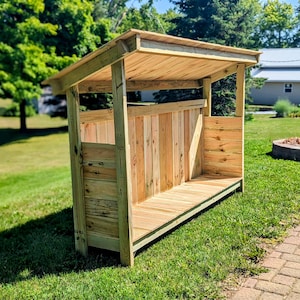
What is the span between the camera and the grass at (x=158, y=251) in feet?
9.10

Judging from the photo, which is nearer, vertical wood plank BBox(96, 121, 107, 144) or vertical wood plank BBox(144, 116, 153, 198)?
vertical wood plank BBox(96, 121, 107, 144)

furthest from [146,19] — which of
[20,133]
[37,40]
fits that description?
[20,133]

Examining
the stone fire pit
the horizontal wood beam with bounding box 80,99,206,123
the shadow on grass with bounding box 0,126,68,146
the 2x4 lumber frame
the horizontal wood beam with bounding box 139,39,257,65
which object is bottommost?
the shadow on grass with bounding box 0,126,68,146

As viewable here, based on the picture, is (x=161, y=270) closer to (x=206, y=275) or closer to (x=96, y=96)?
(x=206, y=275)

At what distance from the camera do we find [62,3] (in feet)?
56.9

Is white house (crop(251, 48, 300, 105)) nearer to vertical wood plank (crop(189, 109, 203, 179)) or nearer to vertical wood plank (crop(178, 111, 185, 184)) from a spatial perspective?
vertical wood plank (crop(189, 109, 203, 179))

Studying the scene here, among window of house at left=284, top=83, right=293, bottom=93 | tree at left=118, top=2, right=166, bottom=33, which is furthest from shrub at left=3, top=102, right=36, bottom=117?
window of house at left=284, top=83, right=293, bottom=93

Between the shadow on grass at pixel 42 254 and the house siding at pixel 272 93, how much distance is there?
17736 mm

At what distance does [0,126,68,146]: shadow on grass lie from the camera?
1740cm

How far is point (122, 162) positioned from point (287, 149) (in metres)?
4.70

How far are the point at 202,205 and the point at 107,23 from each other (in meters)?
16.2

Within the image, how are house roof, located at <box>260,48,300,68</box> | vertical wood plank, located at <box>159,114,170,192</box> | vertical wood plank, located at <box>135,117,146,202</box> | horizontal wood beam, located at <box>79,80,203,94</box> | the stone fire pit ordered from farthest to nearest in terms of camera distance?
house roof, located at <box>260,48,300,68</box>, the stone fire pit, vertical wood plank, located at <box>159,114,170,192</box>, vertical wood plank, located at <box>135,117,146,202</box>, horizontal wood beam, located at <box>79,80,203,94</box>

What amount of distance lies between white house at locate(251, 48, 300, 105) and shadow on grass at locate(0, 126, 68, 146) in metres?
10.2

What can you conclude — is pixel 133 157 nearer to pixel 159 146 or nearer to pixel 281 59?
pixel 159 146
